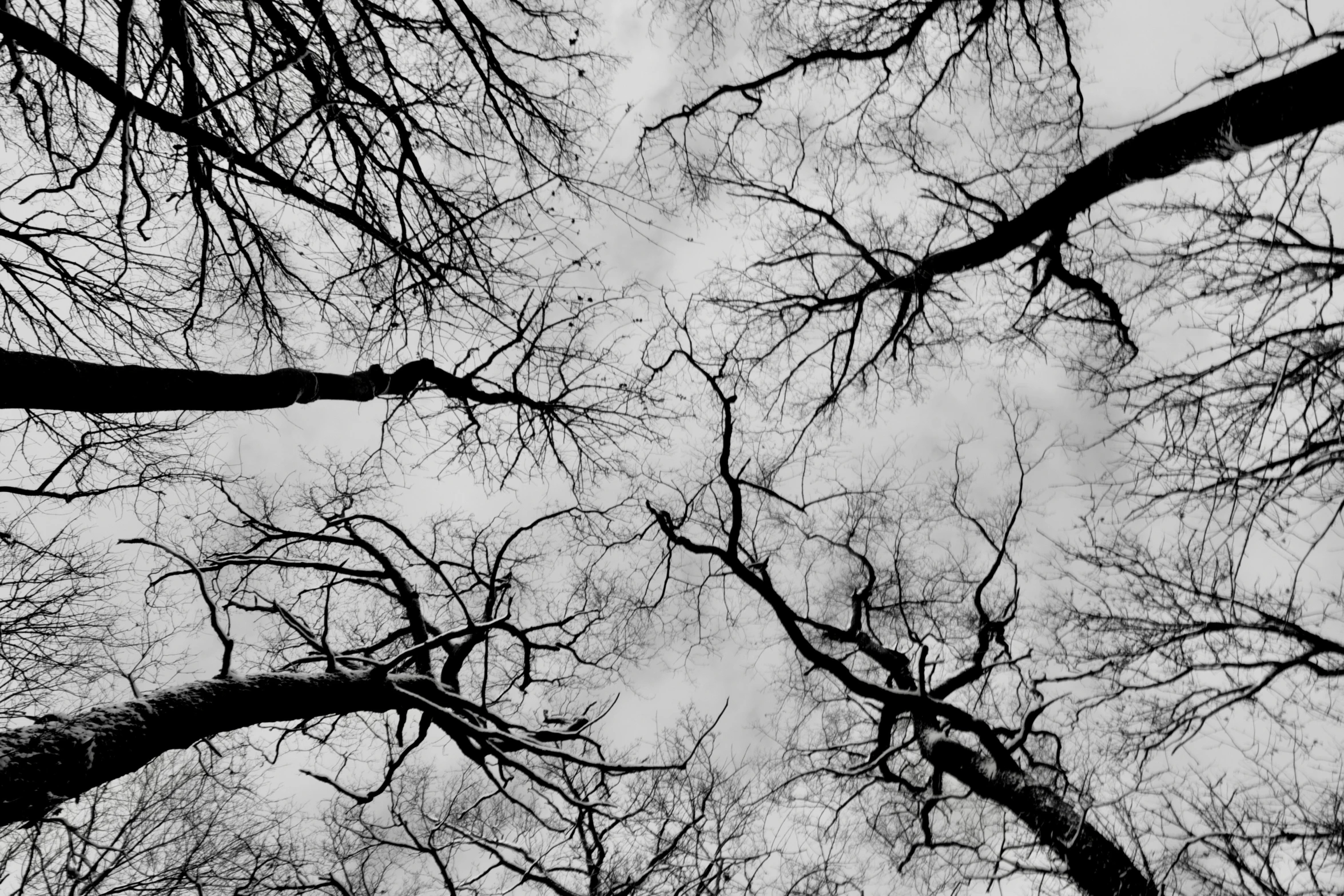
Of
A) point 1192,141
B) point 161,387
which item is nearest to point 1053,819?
point 1192,141

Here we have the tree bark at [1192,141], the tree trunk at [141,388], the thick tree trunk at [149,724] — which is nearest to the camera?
the thick tree trunk at [149,724]

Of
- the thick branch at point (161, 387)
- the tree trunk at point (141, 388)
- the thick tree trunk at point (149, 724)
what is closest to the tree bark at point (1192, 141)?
the thick branch at point (161, 387)

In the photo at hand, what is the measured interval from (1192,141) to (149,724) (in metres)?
6.46

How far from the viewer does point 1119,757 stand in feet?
24.2

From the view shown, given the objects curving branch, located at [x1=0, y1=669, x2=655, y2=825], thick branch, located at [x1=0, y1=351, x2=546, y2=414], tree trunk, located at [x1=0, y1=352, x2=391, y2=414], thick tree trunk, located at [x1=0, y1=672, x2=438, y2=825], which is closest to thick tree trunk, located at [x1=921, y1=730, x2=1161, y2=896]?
curving branch, located at [x1=0, y1=669, x2=655, y2=825]

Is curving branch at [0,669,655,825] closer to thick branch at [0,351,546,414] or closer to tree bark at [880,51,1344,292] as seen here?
thick branch at [0,351,546,414]

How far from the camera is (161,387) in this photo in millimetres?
3520

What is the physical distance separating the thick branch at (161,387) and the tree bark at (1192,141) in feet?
15.7

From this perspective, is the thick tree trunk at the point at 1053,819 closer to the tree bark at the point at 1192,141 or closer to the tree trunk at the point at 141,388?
the tree bark at the point at 1192,141

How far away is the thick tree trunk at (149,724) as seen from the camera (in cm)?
276

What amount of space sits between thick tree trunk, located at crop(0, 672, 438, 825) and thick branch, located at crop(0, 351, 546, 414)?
135 centimetres

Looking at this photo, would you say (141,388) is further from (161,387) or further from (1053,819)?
(1053,819)

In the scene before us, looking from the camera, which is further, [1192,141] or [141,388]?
[1192,141]

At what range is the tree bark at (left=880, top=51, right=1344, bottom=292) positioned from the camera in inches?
158
